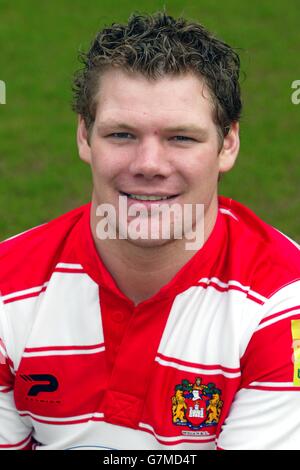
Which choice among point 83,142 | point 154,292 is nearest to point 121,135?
point 83,142

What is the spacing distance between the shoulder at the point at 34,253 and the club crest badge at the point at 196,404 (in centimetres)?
61

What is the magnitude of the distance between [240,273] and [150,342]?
0.36 meters

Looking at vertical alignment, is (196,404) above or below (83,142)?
below

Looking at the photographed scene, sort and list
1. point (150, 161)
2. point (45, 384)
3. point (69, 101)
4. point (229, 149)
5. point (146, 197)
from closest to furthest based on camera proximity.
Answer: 1. point (150, 161)
2. point (146, 197)
3. point (45, 384)
4. point (229, 149)
5. point (69, 101)

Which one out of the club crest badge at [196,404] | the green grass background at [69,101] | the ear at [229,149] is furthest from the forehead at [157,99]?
the green grass background at [69,101]

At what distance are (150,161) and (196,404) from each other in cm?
78

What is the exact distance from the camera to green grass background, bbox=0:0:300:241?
639 cm

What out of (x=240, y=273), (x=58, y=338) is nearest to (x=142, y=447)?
(x=58, y=338)

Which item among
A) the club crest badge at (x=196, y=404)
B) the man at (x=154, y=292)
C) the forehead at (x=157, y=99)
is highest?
the forehead at (x=157, y=99)

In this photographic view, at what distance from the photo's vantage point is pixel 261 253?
290 centimetres

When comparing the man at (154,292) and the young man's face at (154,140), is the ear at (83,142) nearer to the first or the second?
the man at (154,292)

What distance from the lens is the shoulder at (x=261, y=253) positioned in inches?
110

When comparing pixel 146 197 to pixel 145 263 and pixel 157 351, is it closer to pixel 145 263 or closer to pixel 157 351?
pixel 145 263

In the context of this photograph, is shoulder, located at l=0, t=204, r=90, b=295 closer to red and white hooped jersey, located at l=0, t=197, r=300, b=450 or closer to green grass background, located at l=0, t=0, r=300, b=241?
red and white hooped jersey, located at l=0, t=197, r=300, b=450
